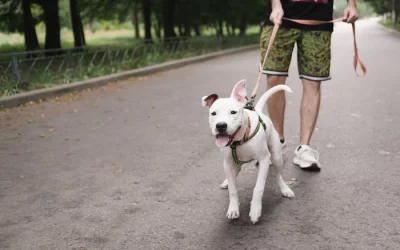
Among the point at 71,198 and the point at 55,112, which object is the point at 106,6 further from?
the point at 71,198

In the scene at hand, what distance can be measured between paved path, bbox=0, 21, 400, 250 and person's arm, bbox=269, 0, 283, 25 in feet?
4.24

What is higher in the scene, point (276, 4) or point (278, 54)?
point (276, 4)

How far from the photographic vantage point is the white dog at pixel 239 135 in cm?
286

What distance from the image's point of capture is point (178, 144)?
5.45 m

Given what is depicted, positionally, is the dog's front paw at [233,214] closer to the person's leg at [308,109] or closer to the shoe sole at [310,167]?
the shoe sole at [310,167]

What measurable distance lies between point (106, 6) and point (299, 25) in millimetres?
23558

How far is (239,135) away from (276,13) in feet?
4.48

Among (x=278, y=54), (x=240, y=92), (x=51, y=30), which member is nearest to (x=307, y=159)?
(x=278, y=54)

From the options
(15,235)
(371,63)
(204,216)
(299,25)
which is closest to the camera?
(15,235)

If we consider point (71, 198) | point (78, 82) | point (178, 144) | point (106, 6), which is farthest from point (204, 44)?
point (71, 198)

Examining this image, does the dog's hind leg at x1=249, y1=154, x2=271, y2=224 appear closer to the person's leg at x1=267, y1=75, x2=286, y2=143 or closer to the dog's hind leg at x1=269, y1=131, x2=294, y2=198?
the dog's hind leg at x1=269, y1=131, x2=294, y2=198

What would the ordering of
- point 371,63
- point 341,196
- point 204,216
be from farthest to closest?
point 371,63, point 341,196, point 204,216

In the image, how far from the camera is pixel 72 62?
38.2 ft

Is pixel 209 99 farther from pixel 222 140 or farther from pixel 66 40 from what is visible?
pixel 66 40
